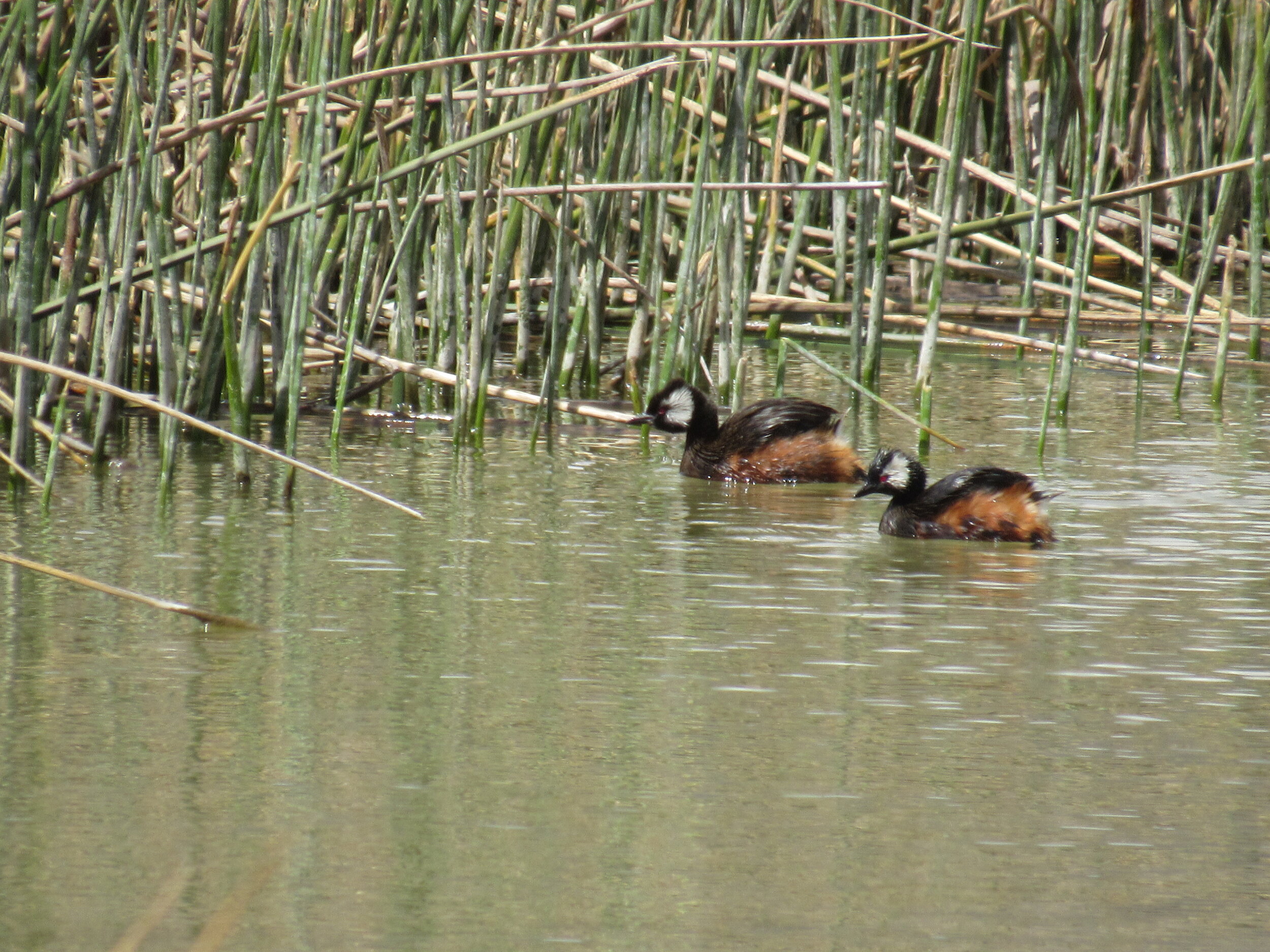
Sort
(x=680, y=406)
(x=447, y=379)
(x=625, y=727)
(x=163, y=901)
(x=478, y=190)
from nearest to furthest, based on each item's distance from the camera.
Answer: (x=163, y=901), (x=625, y=727), (x=478, y=190), (x=680, y=406), (x=447, y=379)

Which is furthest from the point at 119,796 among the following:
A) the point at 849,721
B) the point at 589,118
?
the point at 589,118

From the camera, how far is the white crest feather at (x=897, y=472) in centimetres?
583

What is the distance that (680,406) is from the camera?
687 centimetres

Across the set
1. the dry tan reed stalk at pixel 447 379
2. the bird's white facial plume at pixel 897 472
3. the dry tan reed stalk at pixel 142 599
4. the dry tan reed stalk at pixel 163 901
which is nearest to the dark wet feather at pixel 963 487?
the bird's white facial plume at pixel 897 472

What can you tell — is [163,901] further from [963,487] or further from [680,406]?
[680,406]

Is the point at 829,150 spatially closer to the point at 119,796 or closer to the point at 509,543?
the point at 509,543

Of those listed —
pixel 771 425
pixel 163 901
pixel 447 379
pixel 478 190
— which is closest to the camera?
pixel 163 901

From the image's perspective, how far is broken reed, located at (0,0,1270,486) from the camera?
5445mm

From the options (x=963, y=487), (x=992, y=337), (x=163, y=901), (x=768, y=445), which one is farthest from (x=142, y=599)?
(x=992, y=337)

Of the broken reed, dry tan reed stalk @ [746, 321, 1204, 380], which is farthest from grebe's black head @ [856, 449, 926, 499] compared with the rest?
dry tan reed stalk @ [746, 321, 1204, 380]

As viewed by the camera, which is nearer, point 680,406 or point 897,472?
point 897,472

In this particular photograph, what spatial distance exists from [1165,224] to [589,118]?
534 cm

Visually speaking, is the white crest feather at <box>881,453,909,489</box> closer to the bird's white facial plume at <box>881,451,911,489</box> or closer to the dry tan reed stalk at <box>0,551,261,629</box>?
the bird's white facial plume at <box>881,451,911,489</box>

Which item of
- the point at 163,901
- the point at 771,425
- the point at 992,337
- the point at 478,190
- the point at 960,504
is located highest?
the point at 478,190
